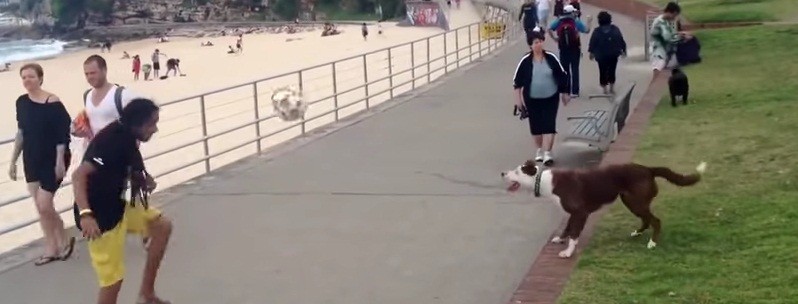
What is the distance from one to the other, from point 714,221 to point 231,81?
112 ft

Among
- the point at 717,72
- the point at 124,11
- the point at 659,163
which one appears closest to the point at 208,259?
the point at 659,163

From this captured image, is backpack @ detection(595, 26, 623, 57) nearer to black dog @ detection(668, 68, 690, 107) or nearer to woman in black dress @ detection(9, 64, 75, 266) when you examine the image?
black dog @ detection(668, 68, 690, 107)

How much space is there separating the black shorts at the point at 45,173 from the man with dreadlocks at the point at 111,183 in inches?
87.4

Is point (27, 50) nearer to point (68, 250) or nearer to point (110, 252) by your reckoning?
point (68, 250)

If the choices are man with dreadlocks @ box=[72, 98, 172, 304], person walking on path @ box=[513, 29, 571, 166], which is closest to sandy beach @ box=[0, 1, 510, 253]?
man with dreadlocks @ box=[72, 98, 172, 304]

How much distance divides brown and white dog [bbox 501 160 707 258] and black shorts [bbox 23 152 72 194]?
3172mm

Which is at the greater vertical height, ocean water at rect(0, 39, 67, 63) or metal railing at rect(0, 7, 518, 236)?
metal railing at rect(0, 7, 518, 236)

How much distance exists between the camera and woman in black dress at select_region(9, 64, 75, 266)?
7.79 meters

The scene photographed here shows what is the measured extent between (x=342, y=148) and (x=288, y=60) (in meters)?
38.6

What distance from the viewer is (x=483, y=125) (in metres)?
14.8

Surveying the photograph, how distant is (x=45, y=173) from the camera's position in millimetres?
7922

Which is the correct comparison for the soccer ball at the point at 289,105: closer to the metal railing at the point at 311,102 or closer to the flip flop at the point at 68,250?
the metal railing at the point at 311,102

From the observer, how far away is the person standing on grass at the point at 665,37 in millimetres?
15234

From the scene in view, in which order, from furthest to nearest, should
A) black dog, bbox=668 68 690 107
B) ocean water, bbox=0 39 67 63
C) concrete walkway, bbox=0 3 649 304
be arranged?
ocean water, bbox=0 39 67 63
black dog, bbox=668 68 690 107
concrete walkway, bbox=0 3 649 304
